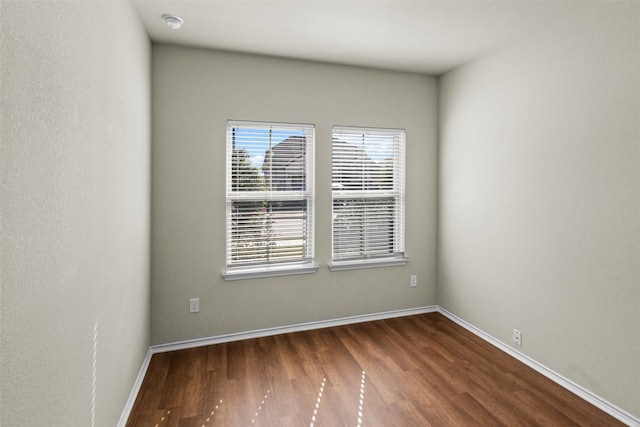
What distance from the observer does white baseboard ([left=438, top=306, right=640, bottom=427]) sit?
206 cm

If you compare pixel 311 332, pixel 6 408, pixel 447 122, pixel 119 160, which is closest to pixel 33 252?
pixel 6 408

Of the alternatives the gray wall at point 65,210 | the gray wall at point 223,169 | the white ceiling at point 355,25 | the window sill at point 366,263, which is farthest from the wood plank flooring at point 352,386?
the white ceiling at point 355,25

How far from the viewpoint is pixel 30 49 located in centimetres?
95

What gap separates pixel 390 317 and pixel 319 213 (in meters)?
1.43

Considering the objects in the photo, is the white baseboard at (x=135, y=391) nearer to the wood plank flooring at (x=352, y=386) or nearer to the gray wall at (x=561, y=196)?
the wood plank flooring at (x=352, y=386)

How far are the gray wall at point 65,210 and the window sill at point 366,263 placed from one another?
1.95 meters

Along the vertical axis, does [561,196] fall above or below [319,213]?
above

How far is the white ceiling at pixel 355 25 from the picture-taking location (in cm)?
229

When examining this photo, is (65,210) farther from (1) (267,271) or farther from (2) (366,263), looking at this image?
(2) (366,263)

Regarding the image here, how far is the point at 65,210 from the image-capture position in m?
1.19

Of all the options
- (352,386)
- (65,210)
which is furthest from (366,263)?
(65,210)

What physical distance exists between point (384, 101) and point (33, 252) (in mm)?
3307

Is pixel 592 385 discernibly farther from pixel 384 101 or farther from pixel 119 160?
pixel 119 160

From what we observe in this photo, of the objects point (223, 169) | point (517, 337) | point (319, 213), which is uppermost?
point (223, 169)
